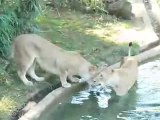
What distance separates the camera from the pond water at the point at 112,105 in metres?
7.69

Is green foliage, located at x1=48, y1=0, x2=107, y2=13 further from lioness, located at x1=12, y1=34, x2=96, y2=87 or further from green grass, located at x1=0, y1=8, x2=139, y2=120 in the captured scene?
lioness, located at x1=12, y1=34, x2=96, y2=87

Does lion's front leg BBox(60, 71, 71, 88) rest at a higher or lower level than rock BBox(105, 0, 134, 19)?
lower

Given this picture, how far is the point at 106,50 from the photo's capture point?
415 inches

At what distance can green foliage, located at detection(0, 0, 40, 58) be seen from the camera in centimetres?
887

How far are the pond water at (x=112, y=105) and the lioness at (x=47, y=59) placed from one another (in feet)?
1.17

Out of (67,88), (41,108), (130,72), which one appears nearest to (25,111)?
(41,108)

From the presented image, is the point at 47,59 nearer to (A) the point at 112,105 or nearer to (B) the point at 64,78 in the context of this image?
(B) the point at 64,78

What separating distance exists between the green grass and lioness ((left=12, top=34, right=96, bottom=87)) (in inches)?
13.0

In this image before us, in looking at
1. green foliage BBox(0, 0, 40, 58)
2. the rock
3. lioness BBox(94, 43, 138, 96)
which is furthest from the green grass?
lioness BBox(94, 43, 138, 96)

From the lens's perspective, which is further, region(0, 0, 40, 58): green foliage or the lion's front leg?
region(0, 0, 40, 58): green foliage

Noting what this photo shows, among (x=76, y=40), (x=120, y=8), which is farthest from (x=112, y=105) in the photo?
Answer: (x=120, y=8)

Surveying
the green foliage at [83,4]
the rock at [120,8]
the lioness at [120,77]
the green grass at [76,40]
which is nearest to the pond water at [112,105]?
the lioness at [120,77]

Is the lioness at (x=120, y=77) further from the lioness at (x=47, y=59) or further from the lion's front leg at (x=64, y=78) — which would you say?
the lion's front leg at (x=64, y=78)

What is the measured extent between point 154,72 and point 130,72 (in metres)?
1.43
